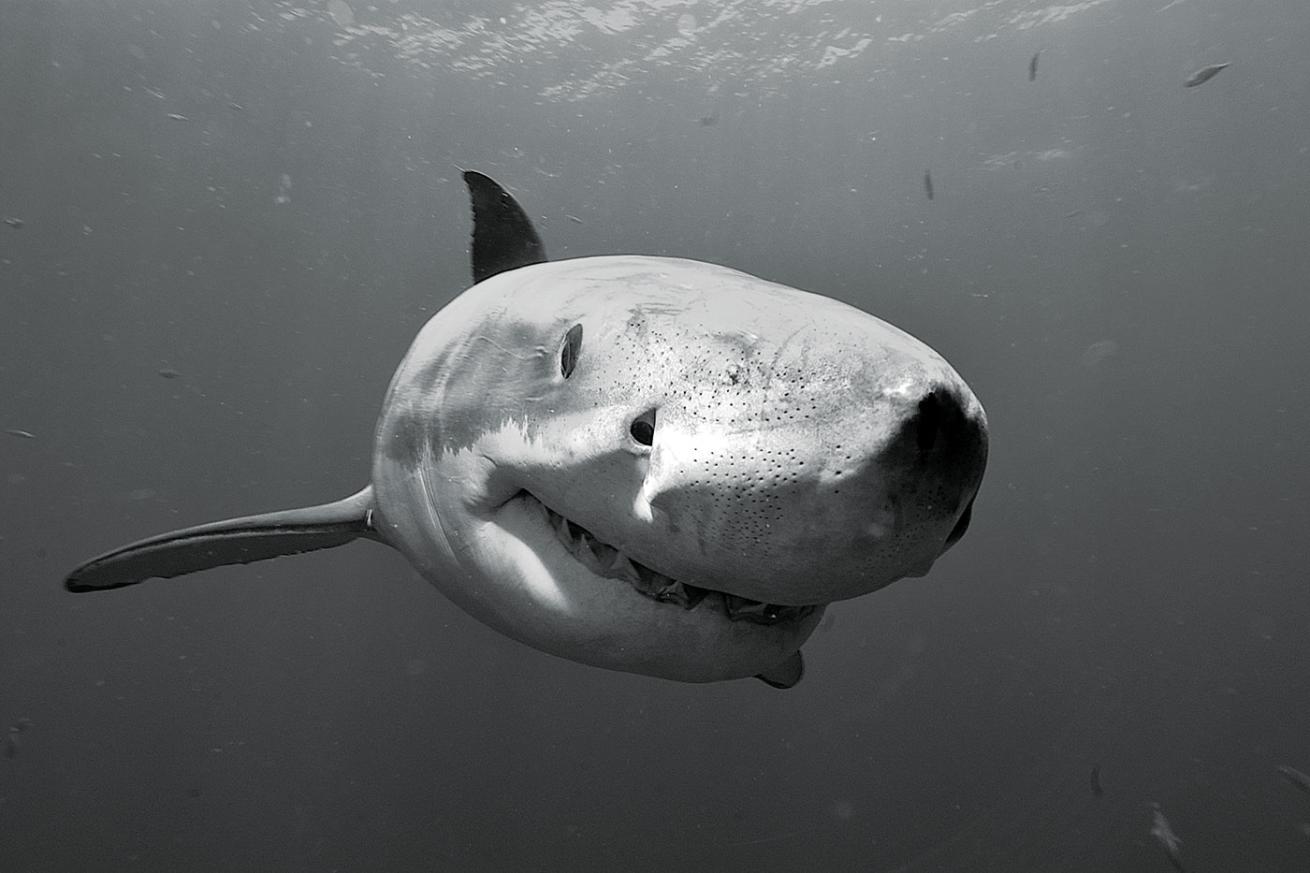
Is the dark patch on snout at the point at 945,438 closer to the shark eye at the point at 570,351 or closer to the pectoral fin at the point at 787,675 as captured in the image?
the shark eye at the point at 570,351

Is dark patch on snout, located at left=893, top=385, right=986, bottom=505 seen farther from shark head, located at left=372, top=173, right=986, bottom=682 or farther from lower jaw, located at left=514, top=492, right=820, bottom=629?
lower jaw, located at left=514, top=492, right=820, bottom=629

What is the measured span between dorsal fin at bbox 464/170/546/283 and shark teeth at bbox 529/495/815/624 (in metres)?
2.45

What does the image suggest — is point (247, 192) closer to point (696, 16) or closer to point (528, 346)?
point (696, 16)

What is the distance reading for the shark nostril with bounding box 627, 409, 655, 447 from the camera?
1.22 metres

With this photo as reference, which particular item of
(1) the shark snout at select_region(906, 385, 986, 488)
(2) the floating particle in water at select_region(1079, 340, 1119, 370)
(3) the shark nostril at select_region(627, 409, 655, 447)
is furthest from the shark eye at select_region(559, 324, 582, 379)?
(2) the floating particle in water at select_region(1079, 340, 1119, 370)

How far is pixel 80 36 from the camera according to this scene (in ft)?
63.3

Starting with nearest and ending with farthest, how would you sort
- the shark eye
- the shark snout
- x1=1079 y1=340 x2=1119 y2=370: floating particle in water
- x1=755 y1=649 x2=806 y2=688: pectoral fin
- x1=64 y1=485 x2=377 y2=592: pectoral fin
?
the shark snout < the shark eye < x1=64 y1=485 x2=377 y2=592: pectoral fin < x1=755 y1=649 x2=806 y2=688: pectoral fin < x1=1079 y1=340 x2=1119 y2=370: floating particle in water

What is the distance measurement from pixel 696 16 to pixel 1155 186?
736 inches

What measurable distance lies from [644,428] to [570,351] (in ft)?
1.04


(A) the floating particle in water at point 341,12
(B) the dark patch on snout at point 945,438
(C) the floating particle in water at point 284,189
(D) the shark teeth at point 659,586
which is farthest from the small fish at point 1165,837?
(C) the floating particle in water at point 284,189

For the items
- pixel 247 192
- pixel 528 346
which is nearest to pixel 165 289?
pixel 247 192

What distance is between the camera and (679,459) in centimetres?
110

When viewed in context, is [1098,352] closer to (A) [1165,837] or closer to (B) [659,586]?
(A) [1165,837]

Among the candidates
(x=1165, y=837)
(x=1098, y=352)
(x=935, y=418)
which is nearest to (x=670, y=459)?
(x=935, y=418)
